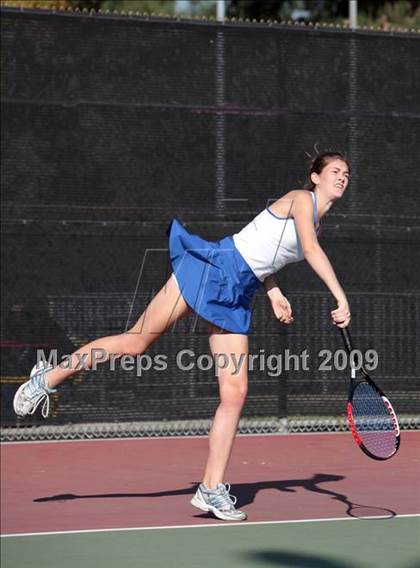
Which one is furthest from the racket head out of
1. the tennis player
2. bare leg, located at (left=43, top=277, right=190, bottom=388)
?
A: bare leg, located at (left=43, top=277, right=190, bottom=388)

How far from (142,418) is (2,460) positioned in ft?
4.50

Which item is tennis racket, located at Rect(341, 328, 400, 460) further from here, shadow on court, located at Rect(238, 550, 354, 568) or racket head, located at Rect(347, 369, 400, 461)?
shadow on court, located at Rect(238, 550, 354, 568)

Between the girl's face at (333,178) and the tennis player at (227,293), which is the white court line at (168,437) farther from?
the girl's face at (333,178)

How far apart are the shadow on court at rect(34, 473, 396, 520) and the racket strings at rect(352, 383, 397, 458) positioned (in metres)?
0.38

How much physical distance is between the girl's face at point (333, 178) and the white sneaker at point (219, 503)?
1556 millimetres

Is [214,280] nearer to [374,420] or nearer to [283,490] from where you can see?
[374,420]

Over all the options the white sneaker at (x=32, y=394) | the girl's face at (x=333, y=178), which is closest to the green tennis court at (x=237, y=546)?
the white sneaker at (x=32, y=394)

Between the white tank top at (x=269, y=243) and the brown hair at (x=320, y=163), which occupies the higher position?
the brown hair at (x=320, y=163)

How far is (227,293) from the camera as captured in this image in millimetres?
6738

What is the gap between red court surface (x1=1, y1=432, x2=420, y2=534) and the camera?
268 inches

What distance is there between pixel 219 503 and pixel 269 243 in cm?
130

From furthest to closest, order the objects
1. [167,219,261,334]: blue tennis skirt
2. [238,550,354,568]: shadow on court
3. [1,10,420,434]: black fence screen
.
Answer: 1. [1,10,420,434]: black fence screen
2. [167,219,261,334]: blue tennis skirt
3. [238,550,354,568]: shadow on court

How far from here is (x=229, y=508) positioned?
21.7 ft

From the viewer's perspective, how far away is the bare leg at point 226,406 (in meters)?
6.69
